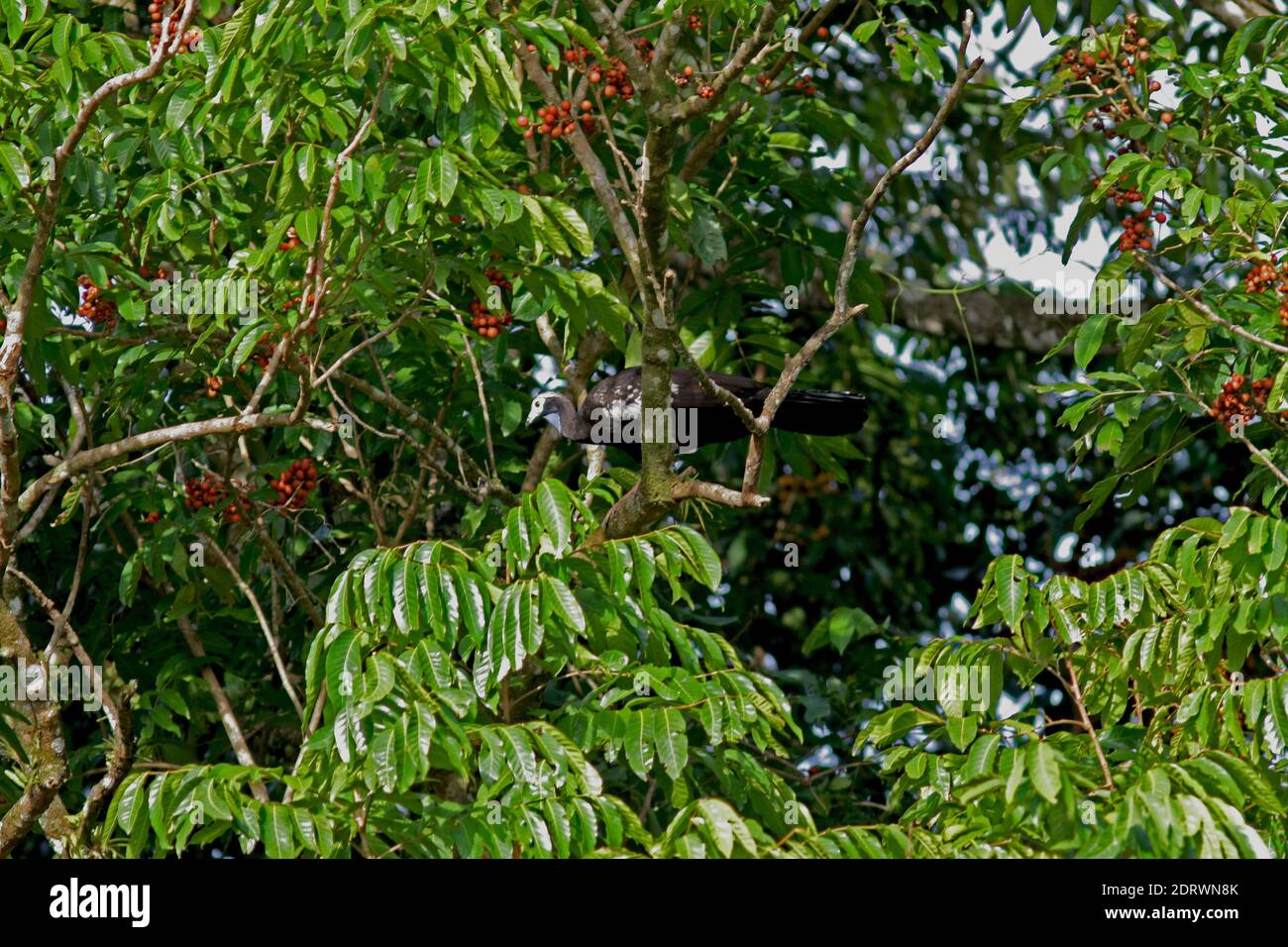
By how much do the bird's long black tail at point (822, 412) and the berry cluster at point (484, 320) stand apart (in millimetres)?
935

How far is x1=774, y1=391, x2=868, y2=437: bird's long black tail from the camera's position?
16.8ft

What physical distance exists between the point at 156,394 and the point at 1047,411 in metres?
4.54

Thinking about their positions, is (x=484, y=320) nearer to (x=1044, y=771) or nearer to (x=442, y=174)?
(x=442, y=174)

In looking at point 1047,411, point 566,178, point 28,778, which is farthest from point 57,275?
point 1047,411

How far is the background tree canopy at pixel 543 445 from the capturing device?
134 inches

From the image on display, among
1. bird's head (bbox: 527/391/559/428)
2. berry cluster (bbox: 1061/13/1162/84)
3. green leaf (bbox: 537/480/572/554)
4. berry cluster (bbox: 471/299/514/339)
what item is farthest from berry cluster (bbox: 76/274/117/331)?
berry cluster (bbox: 1061/13/1162/84)

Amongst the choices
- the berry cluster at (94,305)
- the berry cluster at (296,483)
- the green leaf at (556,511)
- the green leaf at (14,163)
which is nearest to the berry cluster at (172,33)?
the green leaf at (14,163)

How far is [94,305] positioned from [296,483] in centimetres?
85

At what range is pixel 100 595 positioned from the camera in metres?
5.69

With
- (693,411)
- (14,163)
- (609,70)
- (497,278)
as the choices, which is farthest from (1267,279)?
(14,163)

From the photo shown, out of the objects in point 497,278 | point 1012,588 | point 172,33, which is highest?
point 172,33

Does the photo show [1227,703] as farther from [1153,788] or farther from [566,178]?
[566,178]

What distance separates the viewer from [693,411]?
5195mm

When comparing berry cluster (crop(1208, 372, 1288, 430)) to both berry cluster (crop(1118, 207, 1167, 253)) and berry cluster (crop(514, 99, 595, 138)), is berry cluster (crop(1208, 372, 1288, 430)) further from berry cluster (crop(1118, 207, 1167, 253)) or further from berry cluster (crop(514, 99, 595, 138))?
berry cluster (crop(514, 99, 595, 138))
